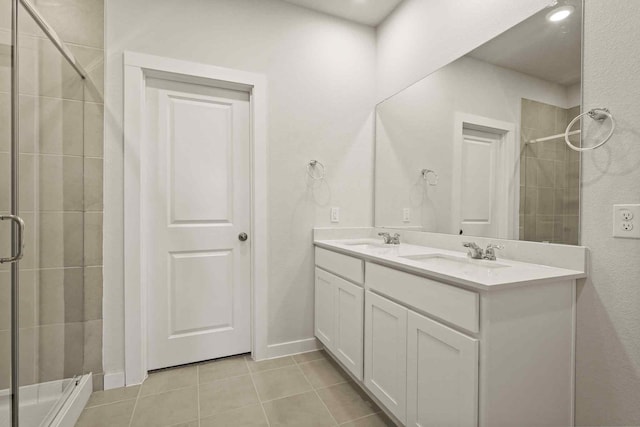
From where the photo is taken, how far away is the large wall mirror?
1.27m

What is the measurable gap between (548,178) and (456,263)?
22.3 inches

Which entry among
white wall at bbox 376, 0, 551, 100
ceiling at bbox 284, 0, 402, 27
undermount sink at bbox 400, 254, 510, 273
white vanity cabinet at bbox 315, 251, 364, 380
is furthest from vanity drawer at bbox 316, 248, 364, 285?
ceiling at bbox 284, 0, 402, 27

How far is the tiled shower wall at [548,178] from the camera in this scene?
1234 mm

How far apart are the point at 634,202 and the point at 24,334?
96.5 inches

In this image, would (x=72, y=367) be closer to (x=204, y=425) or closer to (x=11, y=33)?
(x=204, y=425)

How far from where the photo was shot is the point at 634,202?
105cm

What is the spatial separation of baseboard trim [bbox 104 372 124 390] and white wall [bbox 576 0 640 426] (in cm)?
234

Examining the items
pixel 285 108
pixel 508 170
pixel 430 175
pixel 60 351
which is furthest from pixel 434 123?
pixel 60 351

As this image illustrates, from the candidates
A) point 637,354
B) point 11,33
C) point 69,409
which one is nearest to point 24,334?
point 69,409

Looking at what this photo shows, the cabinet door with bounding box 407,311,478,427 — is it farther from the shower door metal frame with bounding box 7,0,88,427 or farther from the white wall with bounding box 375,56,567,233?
the shower door metal frame with bounding box 7,0,88,427

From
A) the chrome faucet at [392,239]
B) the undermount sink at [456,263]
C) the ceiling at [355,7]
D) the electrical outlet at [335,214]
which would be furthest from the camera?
the electrical outlet at [335,214]

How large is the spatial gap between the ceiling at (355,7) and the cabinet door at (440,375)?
223cm

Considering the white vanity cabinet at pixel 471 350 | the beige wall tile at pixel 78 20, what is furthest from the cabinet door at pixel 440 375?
the beige wall tile at pixel 78 20

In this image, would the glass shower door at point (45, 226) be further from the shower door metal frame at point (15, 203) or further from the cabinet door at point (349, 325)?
the cabinet door at point (349, 325)
